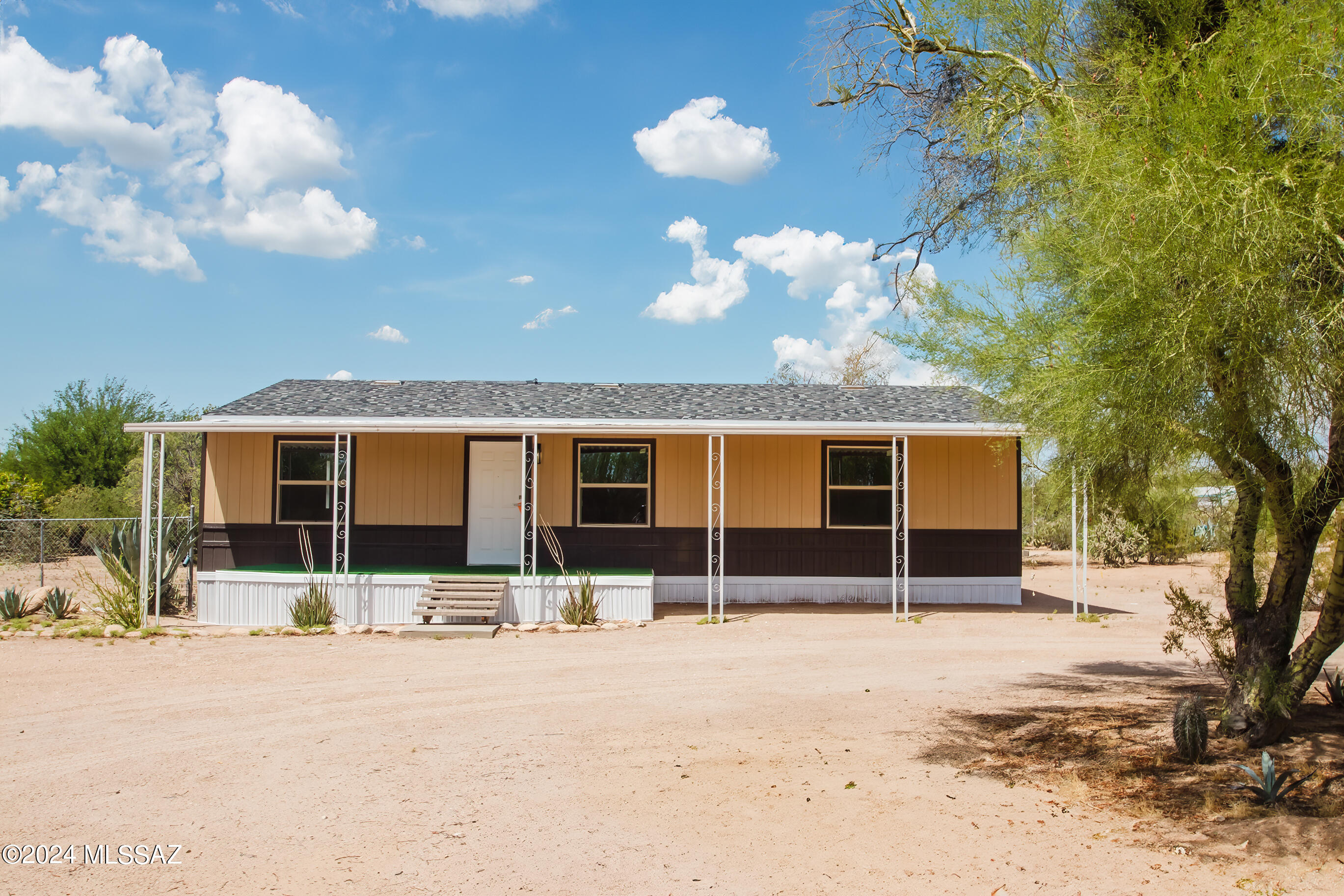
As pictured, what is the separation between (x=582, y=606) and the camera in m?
12.0

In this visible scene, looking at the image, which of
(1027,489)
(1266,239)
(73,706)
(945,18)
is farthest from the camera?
(1027,489)

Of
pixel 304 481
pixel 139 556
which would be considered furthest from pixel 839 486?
pixel 139 556

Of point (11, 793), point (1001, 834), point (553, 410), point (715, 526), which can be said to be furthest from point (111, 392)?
point (1001, 834)

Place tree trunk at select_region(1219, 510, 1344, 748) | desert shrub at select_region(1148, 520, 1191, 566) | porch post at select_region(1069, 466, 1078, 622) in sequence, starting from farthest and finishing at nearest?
desert shrub at select_region(1148, 520, 1191, 566) → porch post at select_region(1069, 466, 1078, 622) → tree trunk at select_region(1219, 510, 1344, 748)

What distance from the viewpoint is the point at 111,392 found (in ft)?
87.9

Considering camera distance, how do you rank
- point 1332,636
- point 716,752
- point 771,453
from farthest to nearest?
point 771,453, point 716,752, point 1332,636

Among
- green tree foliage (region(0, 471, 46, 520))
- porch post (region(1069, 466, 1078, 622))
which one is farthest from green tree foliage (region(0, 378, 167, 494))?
porch post (region(1069, 466, 1078, 622))

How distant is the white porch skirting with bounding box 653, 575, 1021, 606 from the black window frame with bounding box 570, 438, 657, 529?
39.0 inches

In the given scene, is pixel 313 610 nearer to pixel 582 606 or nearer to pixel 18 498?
pixel 582 606

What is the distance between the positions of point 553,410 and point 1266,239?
11.6 meters

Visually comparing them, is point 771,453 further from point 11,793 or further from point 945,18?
point 11,793

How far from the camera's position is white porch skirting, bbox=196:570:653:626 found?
12.0 metres

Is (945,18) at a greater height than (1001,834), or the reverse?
(945,18)

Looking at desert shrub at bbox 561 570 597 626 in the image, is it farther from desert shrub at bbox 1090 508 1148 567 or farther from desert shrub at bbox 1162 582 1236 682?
desert shrub at bbox 1090 508 1148 567
